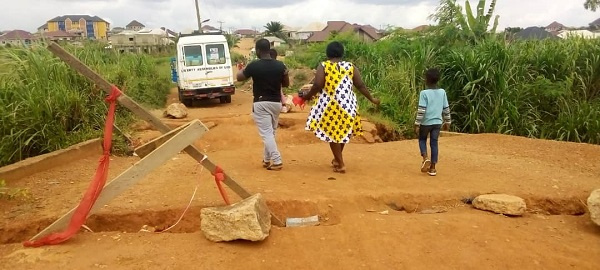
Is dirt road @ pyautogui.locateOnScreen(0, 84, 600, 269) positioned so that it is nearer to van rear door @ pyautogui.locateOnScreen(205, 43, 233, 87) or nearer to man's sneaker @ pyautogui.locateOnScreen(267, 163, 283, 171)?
man's sneaker @ pyautogui.locateOnScreen(267, 163, 283, 171)

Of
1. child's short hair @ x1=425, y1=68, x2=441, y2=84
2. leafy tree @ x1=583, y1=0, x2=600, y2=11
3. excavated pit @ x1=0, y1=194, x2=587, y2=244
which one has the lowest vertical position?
excavated pit @ x1=0, y1=194, x2=587, y2=244

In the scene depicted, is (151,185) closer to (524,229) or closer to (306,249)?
(306,249)

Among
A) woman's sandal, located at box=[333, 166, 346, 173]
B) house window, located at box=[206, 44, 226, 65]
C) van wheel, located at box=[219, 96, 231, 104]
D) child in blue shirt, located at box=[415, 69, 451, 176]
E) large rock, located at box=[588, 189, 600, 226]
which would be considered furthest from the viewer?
van wheel, located at box=[219, 96, 231, 104]

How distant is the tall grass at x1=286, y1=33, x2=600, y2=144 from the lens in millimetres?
9781

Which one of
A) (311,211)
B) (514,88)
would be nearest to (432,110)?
(311,211)

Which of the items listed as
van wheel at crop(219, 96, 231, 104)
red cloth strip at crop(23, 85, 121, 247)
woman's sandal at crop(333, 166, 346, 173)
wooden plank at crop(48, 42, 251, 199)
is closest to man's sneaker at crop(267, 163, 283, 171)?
woman's sandal at crop(333, 166, 346, 173)

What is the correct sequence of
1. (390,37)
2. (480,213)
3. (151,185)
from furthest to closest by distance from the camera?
(390,37) < (151,185) < (480,213)

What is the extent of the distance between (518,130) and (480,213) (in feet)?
19.8

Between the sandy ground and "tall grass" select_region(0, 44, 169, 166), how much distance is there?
2.54 ft

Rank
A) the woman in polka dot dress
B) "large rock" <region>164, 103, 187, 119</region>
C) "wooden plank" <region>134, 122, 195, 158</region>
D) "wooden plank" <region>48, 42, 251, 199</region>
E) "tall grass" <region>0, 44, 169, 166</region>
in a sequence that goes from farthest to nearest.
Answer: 1. "large rock" <region>164, 103, 187, 119</region>
2. "tall grass" <region>0, 44, 169, 166</region>
3. the woman in polka dot dress
4. "wooden plank" <region>134, 122, 195, 158</region>
5. "wooden plank" <region>48, 42, 251, 199</region>

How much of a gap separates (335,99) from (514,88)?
6.14 m

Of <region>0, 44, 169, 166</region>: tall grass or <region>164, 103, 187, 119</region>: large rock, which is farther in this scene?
<region>164, 103, 187, 119</region>: large rock

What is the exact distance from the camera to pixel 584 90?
1009 centimetres

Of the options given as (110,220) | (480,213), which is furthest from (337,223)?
(110,220)
